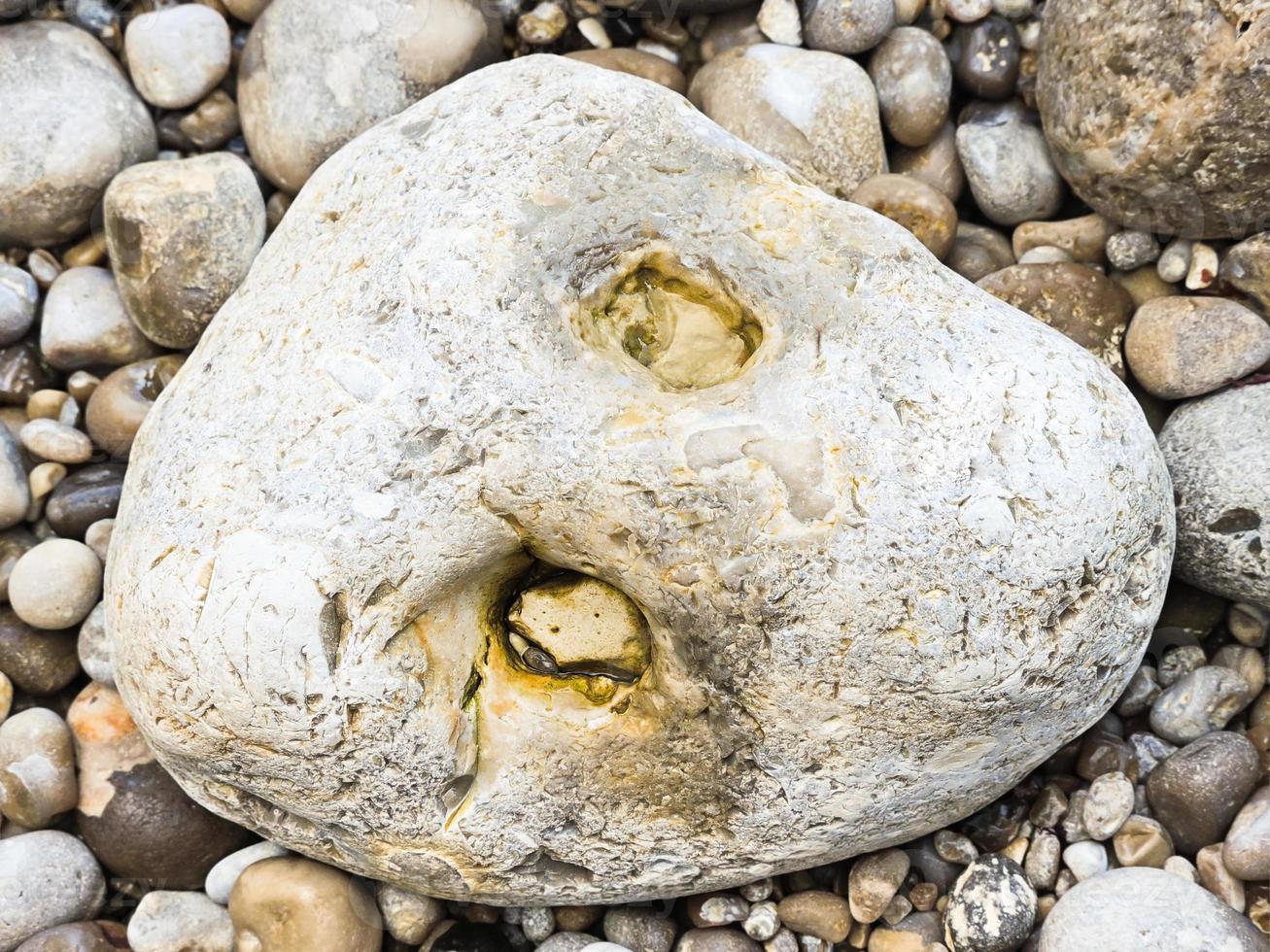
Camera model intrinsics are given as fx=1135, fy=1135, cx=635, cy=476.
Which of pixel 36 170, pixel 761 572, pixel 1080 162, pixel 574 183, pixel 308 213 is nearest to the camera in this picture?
pixel 761 572

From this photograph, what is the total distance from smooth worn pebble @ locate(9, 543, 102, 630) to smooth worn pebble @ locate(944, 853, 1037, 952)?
214 cm

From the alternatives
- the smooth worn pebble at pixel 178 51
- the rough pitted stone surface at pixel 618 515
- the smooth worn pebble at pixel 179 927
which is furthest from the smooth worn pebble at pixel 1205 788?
the smooth worn pebble at pixel 178 51

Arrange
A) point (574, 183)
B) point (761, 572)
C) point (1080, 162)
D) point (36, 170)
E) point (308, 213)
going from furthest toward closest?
point (36, 170) → point (1080, 162) → point (308, 213) → point (574, 183) → point (761, 572)

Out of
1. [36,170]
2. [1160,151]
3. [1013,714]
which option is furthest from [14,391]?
[1160,151]

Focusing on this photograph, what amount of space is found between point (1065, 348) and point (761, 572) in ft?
2.54

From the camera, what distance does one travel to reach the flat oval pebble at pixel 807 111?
279 centimetres

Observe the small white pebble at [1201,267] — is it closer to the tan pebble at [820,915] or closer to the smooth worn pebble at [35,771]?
the tan pebble at [820,915]

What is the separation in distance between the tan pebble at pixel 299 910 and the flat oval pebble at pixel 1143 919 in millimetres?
1477

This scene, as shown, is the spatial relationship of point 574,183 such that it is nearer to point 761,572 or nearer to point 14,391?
point 761,572

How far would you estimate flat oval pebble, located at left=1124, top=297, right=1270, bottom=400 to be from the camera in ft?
8.41

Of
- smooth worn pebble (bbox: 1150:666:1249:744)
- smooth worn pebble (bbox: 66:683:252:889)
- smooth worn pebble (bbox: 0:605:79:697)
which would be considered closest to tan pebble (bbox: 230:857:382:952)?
smooth worn pebble (bbox: 66:683:252:889)

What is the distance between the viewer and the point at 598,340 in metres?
2.17

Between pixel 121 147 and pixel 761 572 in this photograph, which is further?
pixel 121 147

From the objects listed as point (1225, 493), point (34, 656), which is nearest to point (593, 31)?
point (1225, 493)
